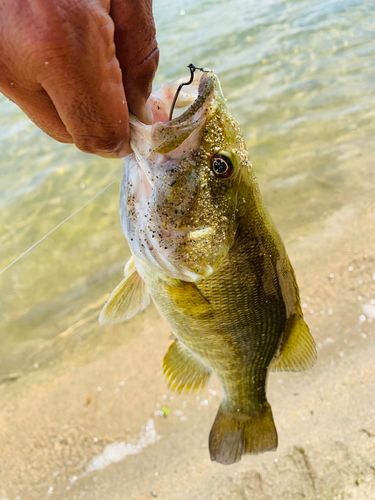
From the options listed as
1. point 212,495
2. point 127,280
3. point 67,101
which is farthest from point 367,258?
point 67,101

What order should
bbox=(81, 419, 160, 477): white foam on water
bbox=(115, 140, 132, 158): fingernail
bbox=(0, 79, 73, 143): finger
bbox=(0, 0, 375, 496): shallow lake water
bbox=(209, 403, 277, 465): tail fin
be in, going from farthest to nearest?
bbox=(0, 0, 375, 496): shallow lake water
bbox=(81, 419, 160, 477): white foam on water
bbox=(209, 403, 277, 465): tail fin
bbox=(115, 140, 132, 158): fingernail
bbox=(0, 79, 73, 143): finger

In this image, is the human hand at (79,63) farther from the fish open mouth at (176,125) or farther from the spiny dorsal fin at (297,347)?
the spiny dorsal fin at (297,347)

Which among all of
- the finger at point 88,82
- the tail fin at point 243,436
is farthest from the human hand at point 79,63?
the tail fin at point 243,436

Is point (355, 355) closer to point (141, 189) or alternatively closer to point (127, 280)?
point (127, 280)

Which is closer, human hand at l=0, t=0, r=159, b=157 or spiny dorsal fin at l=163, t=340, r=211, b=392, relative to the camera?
human hand at l=0, t=0, r=159, b=157

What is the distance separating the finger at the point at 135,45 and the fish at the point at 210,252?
0.13 meters

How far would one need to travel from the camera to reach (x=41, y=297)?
502 centimetres

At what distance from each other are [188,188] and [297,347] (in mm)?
955

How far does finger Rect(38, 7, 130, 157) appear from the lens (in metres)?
1.13

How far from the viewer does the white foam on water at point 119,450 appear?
134 inches

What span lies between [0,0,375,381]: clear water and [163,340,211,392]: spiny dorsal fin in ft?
4.75

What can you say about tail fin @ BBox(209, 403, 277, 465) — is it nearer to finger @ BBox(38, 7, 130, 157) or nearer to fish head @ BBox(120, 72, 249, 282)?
fish head @ BBox(120, 72, 249, 282)

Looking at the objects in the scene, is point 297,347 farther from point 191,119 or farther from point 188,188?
point 191,119

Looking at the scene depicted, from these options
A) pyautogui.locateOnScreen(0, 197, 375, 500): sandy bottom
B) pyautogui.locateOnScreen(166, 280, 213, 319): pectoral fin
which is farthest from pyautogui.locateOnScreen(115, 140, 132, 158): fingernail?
pyautogui.locateOnScreen(0, 197, 375, 500): sandy bottom
